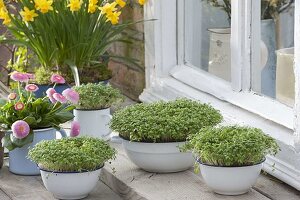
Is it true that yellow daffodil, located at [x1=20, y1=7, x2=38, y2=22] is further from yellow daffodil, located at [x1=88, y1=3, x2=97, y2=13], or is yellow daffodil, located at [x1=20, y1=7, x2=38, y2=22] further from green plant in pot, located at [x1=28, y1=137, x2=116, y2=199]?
green plant in pot, located at [x1=28, y1=137, x2=116, y2=199]

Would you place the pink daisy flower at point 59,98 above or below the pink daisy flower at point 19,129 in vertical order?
above

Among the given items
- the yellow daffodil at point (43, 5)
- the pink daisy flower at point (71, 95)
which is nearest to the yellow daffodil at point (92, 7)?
the yellow daffodil at point (43, 5)

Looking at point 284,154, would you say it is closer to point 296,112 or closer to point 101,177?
point 296,112

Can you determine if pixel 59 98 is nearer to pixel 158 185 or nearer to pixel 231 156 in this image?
pixel 158 185

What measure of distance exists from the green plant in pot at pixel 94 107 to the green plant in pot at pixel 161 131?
0.84 feet

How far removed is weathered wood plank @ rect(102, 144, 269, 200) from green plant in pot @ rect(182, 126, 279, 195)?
66mm

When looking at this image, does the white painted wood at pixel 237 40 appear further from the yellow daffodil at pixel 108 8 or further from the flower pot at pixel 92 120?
the yellow daffodil at pixel 108 8

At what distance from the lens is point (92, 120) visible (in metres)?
3.99

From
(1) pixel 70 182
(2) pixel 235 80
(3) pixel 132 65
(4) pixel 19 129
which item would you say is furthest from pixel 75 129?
(3) pixel 132 65

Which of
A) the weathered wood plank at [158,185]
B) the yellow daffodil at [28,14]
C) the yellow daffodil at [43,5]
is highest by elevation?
the yellow daffodil at [43,5]

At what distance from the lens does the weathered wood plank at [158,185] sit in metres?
3.40

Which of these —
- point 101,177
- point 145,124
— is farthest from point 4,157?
point 145,124

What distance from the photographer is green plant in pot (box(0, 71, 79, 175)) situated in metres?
3.72

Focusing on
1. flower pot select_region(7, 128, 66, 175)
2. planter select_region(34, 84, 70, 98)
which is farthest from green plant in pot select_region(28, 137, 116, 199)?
planter select_region(34, 84, 70, 98)
